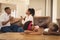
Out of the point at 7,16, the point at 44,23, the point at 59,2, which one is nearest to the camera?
the point at 7,16

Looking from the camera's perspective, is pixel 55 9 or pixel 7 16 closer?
pixel 7 16

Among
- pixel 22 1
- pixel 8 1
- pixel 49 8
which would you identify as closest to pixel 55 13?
pixel 49 8

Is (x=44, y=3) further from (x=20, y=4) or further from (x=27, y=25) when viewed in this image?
(x=27, y=25)

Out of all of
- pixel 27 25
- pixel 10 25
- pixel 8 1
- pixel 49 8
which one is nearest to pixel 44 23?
pixel 10 25

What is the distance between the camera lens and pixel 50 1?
7.03m

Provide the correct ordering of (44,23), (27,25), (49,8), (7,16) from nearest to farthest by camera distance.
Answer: (27,25) < (7,16) < (44,23) < (49,8)

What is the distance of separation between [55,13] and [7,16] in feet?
10.1

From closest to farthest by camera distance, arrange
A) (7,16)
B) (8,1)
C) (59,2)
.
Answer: (7,16) < (8,1) < (59,2)

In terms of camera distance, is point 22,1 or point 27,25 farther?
point 22,1

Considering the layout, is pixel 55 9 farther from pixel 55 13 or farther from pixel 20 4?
pixel 20 4

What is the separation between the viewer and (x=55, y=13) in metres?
6.15

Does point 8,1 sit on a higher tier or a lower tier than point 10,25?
higher

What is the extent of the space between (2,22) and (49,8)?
3853mm

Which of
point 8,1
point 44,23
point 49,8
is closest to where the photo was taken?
point 44,23
